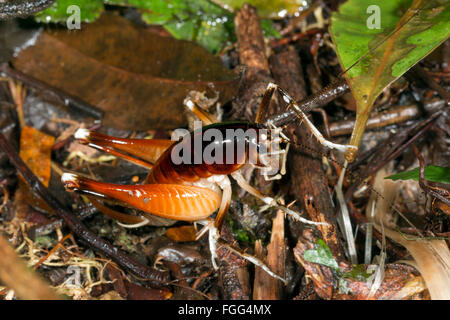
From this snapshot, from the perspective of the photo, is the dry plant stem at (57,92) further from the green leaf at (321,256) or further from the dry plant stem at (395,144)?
the dry plant stem at (395,144)

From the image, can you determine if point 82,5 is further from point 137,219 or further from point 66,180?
point 137,219

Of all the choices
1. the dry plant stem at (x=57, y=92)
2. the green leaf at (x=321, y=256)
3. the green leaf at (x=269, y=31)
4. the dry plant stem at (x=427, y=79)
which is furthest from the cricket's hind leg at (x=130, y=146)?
the dry plant stem at (x=427, y=79)

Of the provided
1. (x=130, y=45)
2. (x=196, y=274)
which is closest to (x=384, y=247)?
(x=196, y=274)

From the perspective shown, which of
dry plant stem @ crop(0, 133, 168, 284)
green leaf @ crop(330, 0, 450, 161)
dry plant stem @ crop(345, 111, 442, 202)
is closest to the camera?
green leaf @ crop(330, 0, 450, 161)

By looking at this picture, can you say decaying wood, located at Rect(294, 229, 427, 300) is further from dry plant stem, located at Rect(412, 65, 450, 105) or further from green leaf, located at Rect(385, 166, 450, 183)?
dry plant stem, located at Rect(412, 65, 450, 105)

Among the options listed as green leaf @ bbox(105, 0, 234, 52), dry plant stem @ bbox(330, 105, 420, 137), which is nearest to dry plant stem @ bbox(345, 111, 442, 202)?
dry plant stem @ bbox(330, 105, 420, 137)

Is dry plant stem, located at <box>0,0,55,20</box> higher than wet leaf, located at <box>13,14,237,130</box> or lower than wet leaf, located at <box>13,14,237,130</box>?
higher

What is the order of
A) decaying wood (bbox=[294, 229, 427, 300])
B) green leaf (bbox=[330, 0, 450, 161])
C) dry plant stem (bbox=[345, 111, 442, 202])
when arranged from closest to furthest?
decaying wood (bbox=[294, 229, 427, 300]), green leaf (bbox=[330, 0, 450, 161]), dry plant stem (bbox=[345, 111, 442, 202])

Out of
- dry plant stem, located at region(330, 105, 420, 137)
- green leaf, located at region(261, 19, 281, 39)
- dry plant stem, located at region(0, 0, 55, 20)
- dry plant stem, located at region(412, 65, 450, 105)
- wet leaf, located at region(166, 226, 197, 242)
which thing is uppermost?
green leaf, located at region(261, 19, 281, 39)
